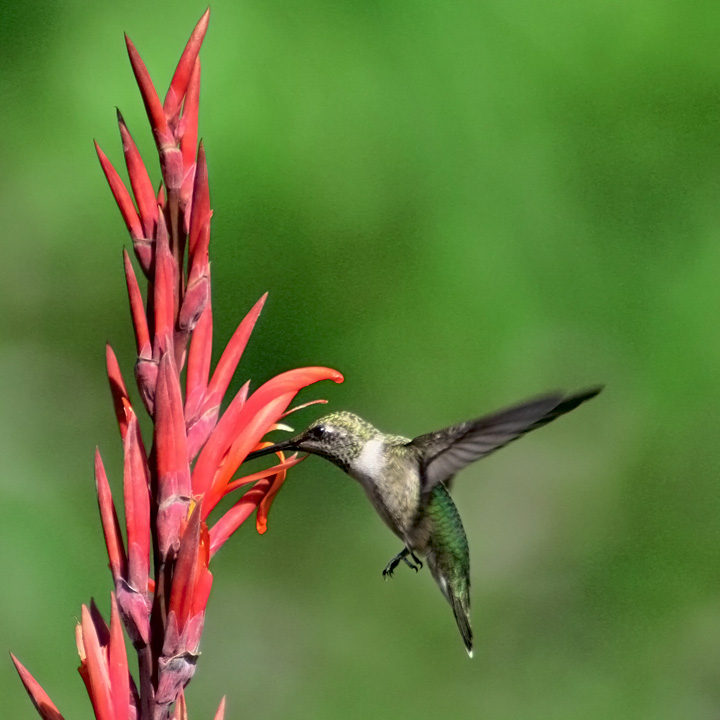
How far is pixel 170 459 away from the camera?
1208 millimetres

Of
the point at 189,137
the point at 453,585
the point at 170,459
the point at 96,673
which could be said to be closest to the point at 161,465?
the point at 170,459

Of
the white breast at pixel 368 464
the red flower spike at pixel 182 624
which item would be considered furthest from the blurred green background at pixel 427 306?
the red flower spike at pixel 182 624

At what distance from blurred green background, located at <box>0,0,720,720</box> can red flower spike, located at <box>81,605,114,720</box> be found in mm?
2804

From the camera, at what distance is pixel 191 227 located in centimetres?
125

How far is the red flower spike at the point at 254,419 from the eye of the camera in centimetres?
132

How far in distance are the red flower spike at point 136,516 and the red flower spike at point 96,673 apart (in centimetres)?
7

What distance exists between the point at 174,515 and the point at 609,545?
10.8 ft

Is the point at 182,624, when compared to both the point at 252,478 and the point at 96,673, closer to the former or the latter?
the point at 96,673

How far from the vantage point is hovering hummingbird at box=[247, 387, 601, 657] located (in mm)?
1741

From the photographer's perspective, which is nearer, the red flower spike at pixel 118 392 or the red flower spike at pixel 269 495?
the red flower spike at pixel 118 392

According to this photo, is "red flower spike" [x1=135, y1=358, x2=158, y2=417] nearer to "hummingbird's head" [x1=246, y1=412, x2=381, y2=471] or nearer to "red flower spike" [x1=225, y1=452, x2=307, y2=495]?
"red flower spike" [x1=225, y1=452, x2=307, y2=495]

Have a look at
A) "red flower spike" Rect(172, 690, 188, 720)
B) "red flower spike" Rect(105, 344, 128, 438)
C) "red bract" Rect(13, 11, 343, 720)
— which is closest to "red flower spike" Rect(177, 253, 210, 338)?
"red bract" Rect(13, 11, 343, 720)

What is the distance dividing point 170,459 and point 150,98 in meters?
0.41

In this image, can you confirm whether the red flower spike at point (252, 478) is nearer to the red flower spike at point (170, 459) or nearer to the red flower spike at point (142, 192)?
the red flower spike at point (170, 459)
